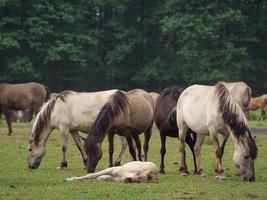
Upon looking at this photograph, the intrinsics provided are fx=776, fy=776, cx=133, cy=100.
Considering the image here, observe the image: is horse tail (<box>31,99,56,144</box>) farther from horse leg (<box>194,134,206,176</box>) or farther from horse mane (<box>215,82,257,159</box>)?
horse mane (<box>215,82,257,159</box>)

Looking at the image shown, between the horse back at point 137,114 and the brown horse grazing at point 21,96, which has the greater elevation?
the horse back at point 137,114

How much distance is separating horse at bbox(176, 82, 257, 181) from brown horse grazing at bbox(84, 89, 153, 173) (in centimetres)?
98

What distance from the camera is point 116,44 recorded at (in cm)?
5381

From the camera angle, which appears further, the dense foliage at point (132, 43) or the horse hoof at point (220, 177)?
the dense foliage at point (132, 43)

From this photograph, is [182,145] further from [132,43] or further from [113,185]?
[132,43]

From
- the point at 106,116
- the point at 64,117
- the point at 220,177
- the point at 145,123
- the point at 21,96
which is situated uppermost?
the point at 106,116

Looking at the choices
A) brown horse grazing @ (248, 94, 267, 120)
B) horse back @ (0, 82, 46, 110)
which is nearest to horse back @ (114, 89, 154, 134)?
horse back @ (0, 82, 46, 110)

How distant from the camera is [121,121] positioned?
16.0 metres

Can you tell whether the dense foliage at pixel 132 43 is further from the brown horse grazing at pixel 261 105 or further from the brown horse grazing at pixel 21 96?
the brown horse grazing at pixel 21 96

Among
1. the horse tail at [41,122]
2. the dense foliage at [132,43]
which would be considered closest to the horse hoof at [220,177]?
the horse tail at [41,122]

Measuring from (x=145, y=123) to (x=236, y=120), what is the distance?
3291 millimetres

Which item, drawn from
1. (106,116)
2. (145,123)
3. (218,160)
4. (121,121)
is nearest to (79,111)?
(145,123)

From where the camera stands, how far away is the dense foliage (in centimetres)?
4988

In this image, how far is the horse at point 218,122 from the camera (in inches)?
564
